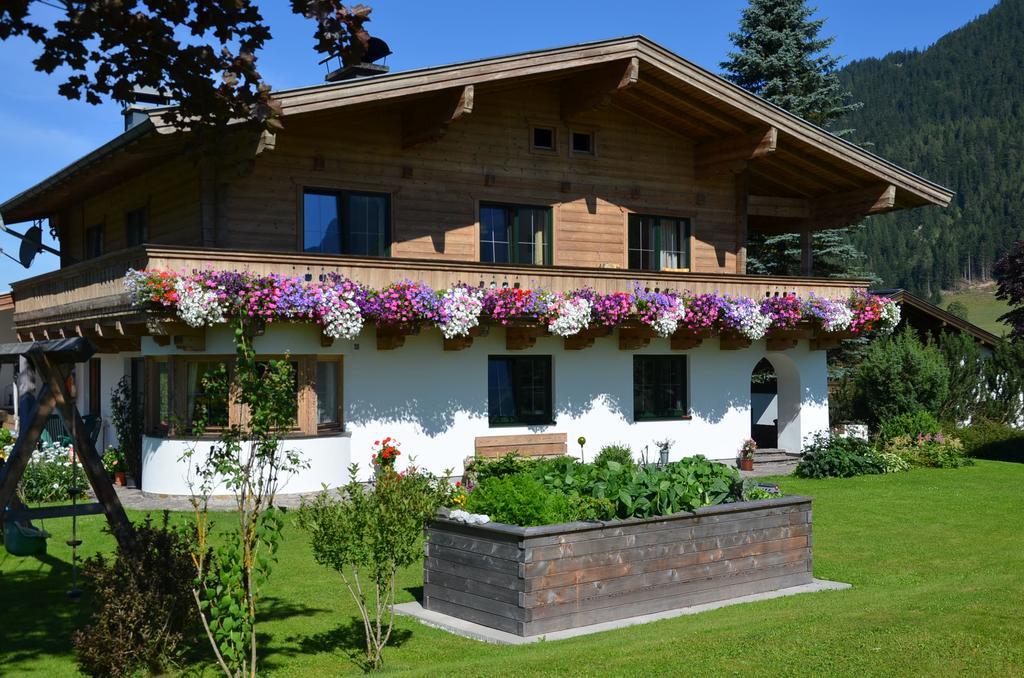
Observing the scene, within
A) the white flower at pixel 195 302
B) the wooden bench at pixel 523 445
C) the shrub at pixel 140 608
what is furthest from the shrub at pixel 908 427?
the shrub at pixel 140 608

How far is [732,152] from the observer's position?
80.0 ft

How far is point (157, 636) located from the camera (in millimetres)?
8484

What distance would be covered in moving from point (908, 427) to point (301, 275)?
598 inches

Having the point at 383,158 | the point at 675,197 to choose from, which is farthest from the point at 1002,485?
the point at 383,158

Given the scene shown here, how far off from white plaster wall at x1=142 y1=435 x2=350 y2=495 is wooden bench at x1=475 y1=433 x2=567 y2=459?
10.1 feet

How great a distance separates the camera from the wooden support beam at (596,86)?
72.0 ft

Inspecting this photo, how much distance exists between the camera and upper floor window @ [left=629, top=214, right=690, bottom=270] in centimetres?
2466

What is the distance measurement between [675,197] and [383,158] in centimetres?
741

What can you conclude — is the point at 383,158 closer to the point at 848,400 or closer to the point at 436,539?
the point at 436,539

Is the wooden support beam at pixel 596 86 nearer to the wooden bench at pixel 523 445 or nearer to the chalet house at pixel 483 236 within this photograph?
the chalet house at pixel 483 236

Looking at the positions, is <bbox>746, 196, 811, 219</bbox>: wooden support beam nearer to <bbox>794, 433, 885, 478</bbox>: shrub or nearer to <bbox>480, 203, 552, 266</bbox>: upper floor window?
<bbox>480, 203, 552, 266</bbox>: upper floor window

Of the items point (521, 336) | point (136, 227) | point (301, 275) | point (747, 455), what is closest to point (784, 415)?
point (747, 455)

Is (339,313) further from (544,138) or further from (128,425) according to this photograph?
(544,138)

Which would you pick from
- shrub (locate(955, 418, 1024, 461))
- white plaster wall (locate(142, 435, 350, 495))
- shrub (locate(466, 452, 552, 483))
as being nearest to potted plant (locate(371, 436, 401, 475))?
white plaster wall (locate(142, 435, 350, 495))
